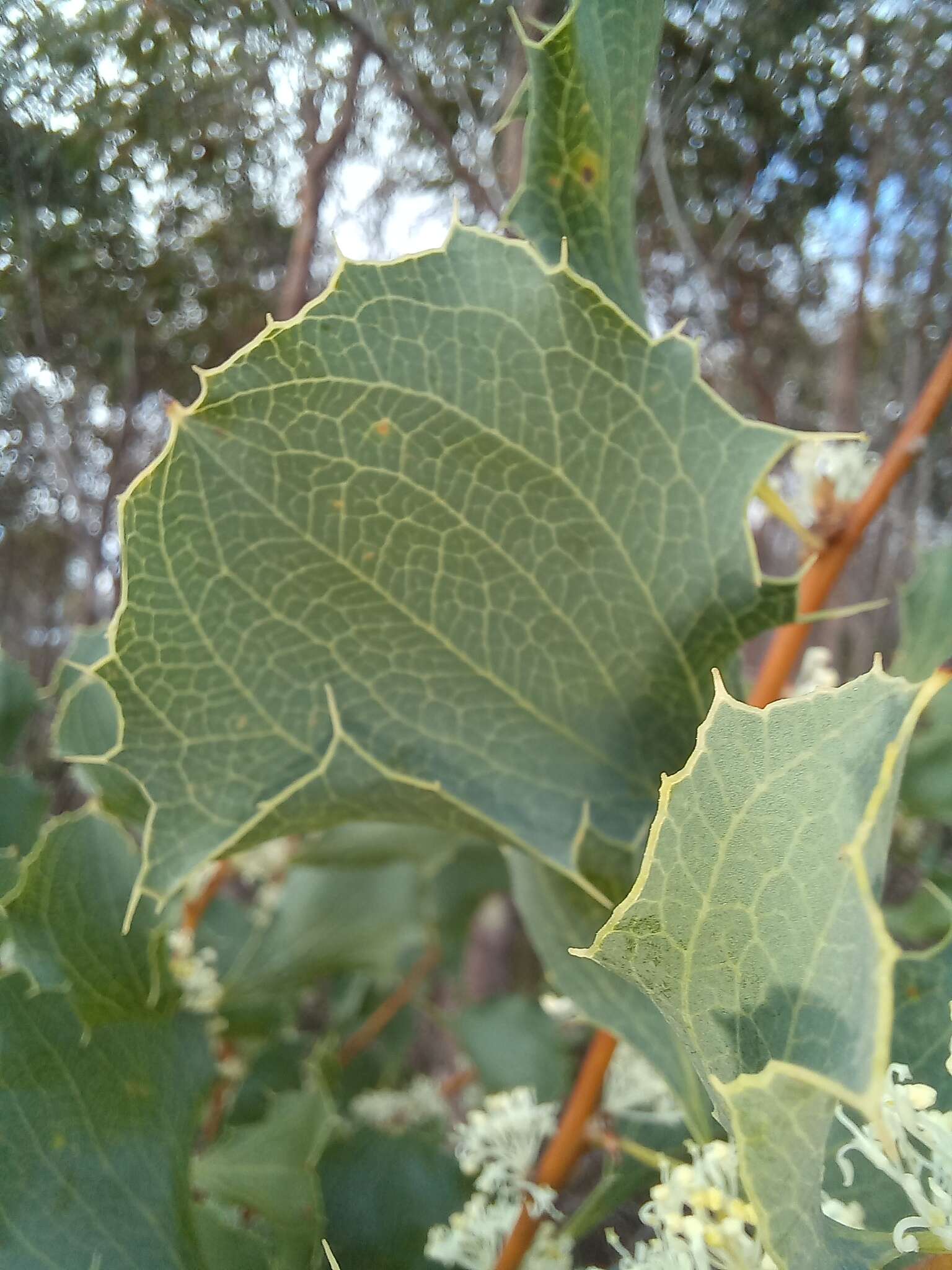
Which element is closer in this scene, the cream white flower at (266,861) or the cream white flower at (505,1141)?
the cream white flower at (505,1141)

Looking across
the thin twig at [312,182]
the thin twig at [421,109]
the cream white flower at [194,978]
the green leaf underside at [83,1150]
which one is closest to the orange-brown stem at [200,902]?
the cream white flower at [194,978]

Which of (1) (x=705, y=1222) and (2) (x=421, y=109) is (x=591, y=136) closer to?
(2) (x=421, y=109)

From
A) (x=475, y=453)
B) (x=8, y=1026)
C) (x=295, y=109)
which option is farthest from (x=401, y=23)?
(x=8, y=1026)

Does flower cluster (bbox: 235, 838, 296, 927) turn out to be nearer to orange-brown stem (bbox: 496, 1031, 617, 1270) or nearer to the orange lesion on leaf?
orange-brown stem (bbox: 496, 1031, 617, 1270)

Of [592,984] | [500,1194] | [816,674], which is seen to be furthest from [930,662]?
[500,1194]

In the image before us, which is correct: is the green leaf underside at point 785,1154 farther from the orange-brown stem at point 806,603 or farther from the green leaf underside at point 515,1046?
the green leaf underside at point 515,1046

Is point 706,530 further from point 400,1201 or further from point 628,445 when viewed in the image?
point 400,1201

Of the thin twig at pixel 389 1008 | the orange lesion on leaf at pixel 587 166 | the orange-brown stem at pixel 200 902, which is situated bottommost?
the thin twig at pixel 389 1008
